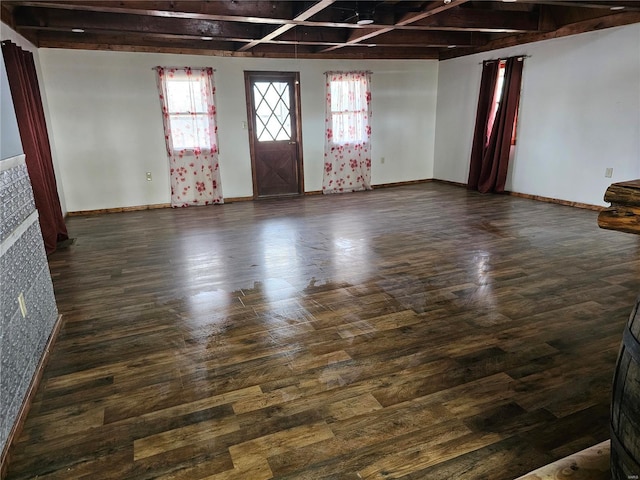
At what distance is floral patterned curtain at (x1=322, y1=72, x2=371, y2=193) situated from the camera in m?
7.18

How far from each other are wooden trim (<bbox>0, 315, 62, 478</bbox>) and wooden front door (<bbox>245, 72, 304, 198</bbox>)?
4.75m

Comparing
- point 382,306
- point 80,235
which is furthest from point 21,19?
point 382,306

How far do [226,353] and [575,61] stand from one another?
5802mm

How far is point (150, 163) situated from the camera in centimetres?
636

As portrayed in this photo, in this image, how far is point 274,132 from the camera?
23.0 ft

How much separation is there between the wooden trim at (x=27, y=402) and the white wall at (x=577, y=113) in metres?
6.01

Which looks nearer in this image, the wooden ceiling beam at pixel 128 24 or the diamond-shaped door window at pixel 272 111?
the wooden ceiling beam at pixel 128 24

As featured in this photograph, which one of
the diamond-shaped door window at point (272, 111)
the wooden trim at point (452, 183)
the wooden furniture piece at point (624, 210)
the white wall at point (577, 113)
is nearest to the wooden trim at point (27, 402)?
the wooden furniture piece at point (624, 210)

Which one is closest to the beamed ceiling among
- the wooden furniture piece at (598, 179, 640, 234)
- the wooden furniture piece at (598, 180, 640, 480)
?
the wooden furniture piece at (598, 179, 640, 234)

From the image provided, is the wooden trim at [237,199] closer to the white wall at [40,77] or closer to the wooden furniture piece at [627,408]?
the white wall at [40,77]

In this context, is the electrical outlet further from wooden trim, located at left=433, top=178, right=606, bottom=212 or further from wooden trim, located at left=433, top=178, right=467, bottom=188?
wooden trim, located at left=433, top=178, right=467, bottom=188

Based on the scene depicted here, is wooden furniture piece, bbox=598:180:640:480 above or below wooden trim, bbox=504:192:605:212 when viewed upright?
above

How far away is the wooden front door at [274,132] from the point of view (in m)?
6.78

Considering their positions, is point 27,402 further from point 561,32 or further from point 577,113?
point 561,32
